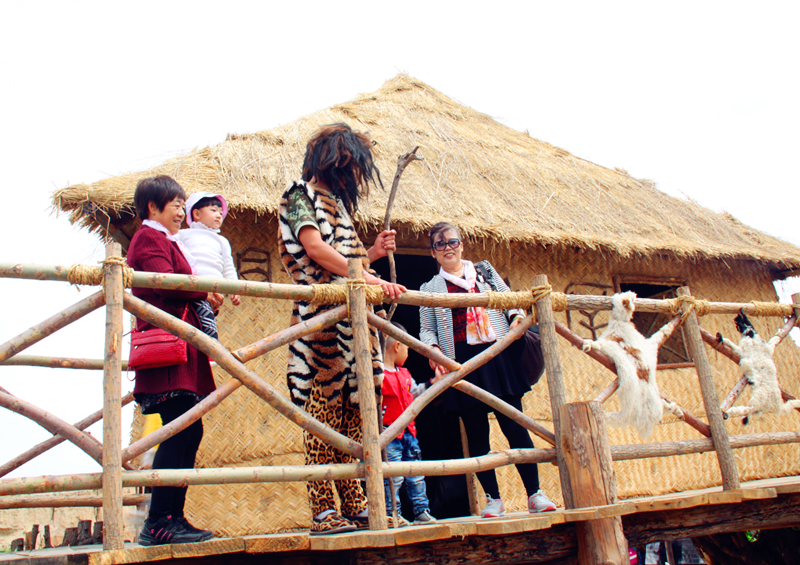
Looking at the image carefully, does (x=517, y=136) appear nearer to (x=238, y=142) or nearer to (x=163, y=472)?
(x=238, y=142)

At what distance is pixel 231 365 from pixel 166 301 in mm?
447

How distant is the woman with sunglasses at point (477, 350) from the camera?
10.2ft

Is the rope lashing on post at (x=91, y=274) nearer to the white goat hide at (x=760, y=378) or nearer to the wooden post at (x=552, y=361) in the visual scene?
the wooden post at (x=552, y=361)

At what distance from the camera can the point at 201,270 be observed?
307 centimetres

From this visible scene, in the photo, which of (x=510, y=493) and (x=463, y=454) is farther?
(x=510, y=493)

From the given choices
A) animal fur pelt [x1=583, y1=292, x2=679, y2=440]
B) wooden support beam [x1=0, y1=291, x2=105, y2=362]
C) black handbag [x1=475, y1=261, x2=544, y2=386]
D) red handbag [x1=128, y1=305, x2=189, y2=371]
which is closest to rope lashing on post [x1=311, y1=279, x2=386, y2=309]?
red handbag [x1=128, y1=305, x2=189, y2=371]

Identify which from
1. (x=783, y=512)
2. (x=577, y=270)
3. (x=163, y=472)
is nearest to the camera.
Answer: (x=163, y=472)

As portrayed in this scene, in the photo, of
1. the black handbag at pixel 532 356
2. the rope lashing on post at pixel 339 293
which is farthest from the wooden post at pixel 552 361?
the rope lashing on post at pixel 339 293

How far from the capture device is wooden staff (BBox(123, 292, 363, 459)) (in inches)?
90.0

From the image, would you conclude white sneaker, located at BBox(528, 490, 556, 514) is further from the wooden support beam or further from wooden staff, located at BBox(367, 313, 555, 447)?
the wooden support beam

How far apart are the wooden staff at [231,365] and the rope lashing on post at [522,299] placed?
1024mm

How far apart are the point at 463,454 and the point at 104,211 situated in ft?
9.92

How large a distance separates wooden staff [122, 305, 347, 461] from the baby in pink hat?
0.70 m

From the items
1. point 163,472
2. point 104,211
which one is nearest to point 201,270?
point 163,472
